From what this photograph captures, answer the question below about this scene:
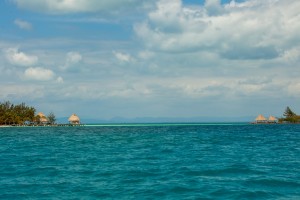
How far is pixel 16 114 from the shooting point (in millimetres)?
166125

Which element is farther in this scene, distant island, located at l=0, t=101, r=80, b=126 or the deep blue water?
distant island, located at l=0, t=101, r=80, b=126

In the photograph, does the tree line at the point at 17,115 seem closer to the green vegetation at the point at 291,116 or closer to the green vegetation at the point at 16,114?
the green vegetation at the point at 16,114

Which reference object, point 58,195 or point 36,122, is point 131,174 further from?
point 36,122

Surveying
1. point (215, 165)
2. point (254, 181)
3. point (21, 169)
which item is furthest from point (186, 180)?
point (21, 169)

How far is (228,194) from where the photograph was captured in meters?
17.7

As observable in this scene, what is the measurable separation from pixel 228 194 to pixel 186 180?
3.78 meters

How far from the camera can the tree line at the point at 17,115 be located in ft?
534

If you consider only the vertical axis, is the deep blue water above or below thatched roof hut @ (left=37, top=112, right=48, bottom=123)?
below

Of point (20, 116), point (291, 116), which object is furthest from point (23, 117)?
point (291, 116)

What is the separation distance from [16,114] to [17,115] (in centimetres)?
134

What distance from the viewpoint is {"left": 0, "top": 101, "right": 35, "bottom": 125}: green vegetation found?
163 meters

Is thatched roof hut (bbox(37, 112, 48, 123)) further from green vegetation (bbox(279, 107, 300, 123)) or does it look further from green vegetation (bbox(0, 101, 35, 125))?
green vegetation (bbox(279, 107, 300, 123))

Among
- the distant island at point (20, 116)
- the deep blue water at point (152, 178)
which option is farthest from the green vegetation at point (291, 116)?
the deep blue water at point (152, 178)

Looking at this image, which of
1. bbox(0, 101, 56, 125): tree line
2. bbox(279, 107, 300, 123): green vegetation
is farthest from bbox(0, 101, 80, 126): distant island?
bbox(279, 107, 300, 123): green vegetation
